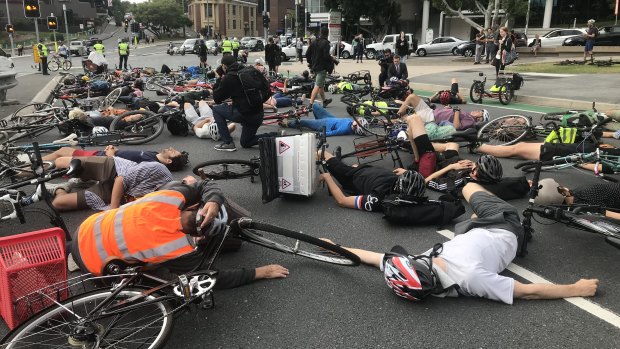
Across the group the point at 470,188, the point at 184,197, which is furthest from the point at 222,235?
the point at 470,188

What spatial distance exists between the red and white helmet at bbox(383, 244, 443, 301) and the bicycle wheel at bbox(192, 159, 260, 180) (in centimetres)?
305

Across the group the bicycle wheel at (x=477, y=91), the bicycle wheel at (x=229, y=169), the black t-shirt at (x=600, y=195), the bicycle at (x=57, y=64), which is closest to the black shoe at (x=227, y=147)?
the bicycle wheel at (x=229, y=169)

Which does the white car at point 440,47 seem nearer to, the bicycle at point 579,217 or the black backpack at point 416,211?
the black backpack at point 416,211

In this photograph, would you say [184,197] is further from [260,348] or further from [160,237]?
[260,348]

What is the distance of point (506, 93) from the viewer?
12359mm

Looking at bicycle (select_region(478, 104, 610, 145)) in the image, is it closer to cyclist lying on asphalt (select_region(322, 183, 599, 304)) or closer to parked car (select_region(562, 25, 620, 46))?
cyclist lying on asphalt (select_region(322, 183, 599, 304))

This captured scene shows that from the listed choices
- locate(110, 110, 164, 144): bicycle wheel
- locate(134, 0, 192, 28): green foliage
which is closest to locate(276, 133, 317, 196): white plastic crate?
locate(110, 110, 164, 144): bicycle wheel

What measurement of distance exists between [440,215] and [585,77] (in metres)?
15.7

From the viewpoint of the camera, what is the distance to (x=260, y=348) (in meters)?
2.95

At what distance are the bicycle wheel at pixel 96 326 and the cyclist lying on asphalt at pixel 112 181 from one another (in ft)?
6.30

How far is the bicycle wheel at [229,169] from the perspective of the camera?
19.3 feet

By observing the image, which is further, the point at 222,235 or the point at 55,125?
the point at 55,125

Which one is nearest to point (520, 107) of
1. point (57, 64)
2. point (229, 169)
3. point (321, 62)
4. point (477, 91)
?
point (477, 91)

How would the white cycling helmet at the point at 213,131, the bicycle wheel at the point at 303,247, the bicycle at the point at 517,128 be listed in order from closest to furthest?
the bicycle wheel at the point at 303,247
the bicycle at the point at 517,128
the white cycling helmet at the point at 213,131
